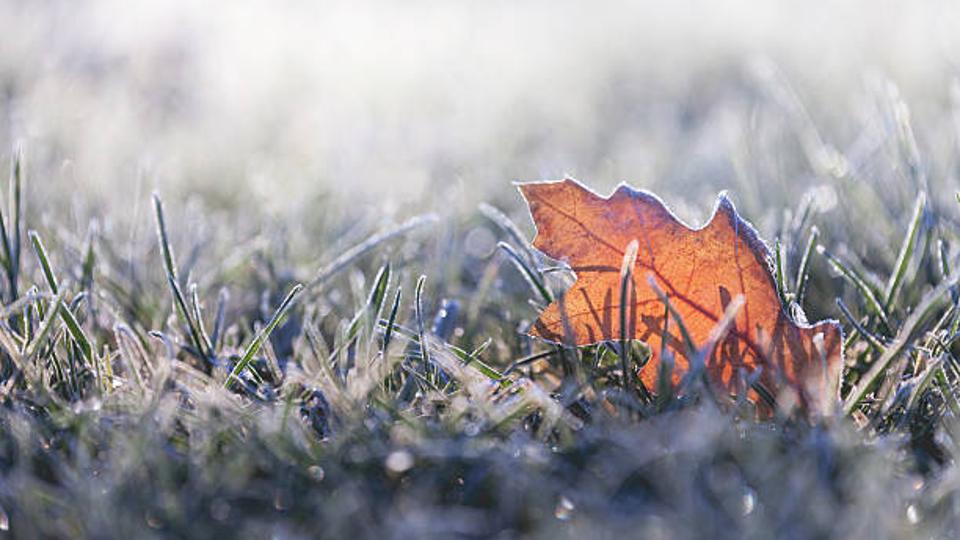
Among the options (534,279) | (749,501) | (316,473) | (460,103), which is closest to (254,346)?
(316,473)

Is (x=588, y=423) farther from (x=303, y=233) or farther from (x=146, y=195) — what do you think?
(x=146, y=195)

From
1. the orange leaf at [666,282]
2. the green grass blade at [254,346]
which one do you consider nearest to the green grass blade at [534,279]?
the orange leaf at [666,282]

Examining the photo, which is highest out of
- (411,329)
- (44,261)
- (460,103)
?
(44,261)

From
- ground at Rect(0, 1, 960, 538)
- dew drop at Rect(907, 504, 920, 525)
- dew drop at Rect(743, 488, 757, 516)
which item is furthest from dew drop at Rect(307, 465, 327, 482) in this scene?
dew drop at Rect(907, 504, 920, 525)

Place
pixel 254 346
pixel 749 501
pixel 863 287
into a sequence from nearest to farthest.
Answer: pixel 749 501, pixel 254 346, pixel 863 287

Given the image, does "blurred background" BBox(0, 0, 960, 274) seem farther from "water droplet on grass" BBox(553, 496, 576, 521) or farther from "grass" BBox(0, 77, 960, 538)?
"water droplet on grass" BBox(553, 496, 576, 521)

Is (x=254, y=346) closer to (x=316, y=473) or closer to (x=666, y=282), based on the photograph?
(x=316, y=473)
